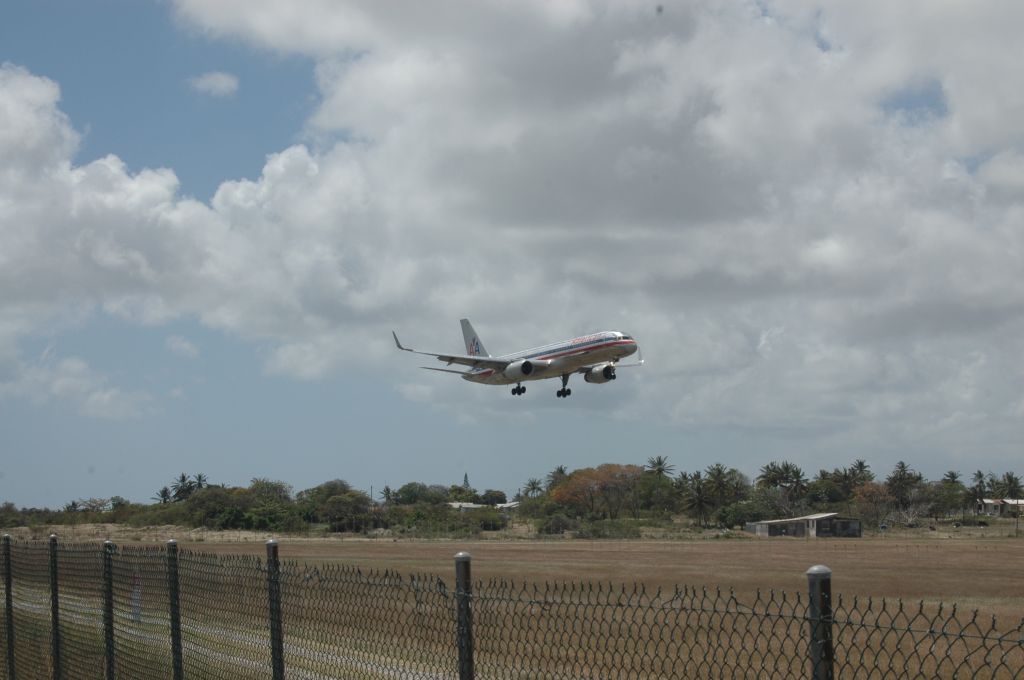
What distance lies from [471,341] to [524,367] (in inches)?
849

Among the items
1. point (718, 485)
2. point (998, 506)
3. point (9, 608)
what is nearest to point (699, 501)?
point (718, 485)

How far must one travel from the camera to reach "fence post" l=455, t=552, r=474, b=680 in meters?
5.26

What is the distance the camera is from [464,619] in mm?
5316

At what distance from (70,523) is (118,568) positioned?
10631 cm

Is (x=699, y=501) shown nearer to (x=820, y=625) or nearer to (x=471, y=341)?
(x=471, y=341)

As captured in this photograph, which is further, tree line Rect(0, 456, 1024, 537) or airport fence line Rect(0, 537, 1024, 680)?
tree line Rect(0, 456, 1024, 537)

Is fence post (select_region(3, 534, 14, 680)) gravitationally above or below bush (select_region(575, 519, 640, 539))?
above

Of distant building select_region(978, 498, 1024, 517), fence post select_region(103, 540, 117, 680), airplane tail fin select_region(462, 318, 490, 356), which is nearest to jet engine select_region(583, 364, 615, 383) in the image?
airplane tail fin select_region(462, 318, 490, 356)

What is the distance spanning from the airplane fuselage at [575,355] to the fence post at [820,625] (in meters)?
53.0

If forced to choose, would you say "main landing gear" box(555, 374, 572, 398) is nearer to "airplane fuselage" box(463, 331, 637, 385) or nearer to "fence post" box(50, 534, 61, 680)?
"airplane fuselage" box(463, 331, 637, 385)

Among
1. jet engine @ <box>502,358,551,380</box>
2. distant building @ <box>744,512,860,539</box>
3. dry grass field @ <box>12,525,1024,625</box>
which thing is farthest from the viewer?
distant building @ <box>744,512,860,539</box>

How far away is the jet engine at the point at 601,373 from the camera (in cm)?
5703

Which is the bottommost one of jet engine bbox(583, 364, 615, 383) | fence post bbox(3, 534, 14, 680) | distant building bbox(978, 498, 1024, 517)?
distant building bbox(978, 498, 1024, 517)

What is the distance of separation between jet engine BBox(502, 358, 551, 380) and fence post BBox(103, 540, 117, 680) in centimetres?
4819
